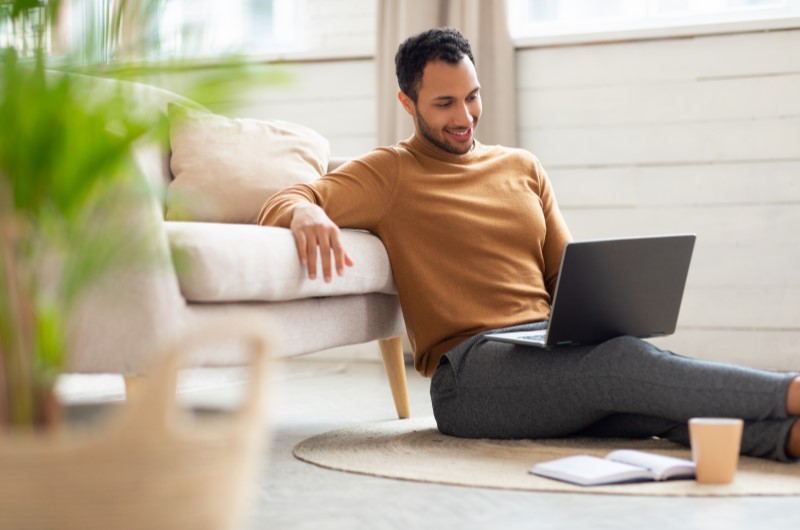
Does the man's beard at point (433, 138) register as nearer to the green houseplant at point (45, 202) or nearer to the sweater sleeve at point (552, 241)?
the sweater sleeve at point (552, 241)

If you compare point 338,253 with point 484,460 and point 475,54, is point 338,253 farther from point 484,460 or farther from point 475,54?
point 475,54

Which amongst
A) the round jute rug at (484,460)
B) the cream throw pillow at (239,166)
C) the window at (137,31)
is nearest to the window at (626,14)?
the cream throw pillow at (239,166)

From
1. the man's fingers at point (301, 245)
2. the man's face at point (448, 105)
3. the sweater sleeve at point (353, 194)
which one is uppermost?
the man's face at point (448, 105)

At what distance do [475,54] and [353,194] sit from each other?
1.65m

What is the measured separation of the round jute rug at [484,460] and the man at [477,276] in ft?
0.12

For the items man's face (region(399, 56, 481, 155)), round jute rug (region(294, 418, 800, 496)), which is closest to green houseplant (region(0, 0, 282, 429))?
round jute rug (region(294, 418, 800, 496))

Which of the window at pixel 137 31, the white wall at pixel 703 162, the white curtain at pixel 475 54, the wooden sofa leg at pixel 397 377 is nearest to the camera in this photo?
the window at pixel 137 31

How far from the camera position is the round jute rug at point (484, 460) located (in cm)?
176

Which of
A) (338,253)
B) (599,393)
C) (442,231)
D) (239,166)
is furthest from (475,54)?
(599,393)

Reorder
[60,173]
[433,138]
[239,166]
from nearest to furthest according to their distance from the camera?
[60,173] < [433,138] < [239,166]

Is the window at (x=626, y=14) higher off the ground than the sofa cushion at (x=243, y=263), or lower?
higher

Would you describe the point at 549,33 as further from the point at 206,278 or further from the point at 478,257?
the point at 206,278

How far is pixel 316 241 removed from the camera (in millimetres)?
2160

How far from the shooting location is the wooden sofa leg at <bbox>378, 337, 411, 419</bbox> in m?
2.68
